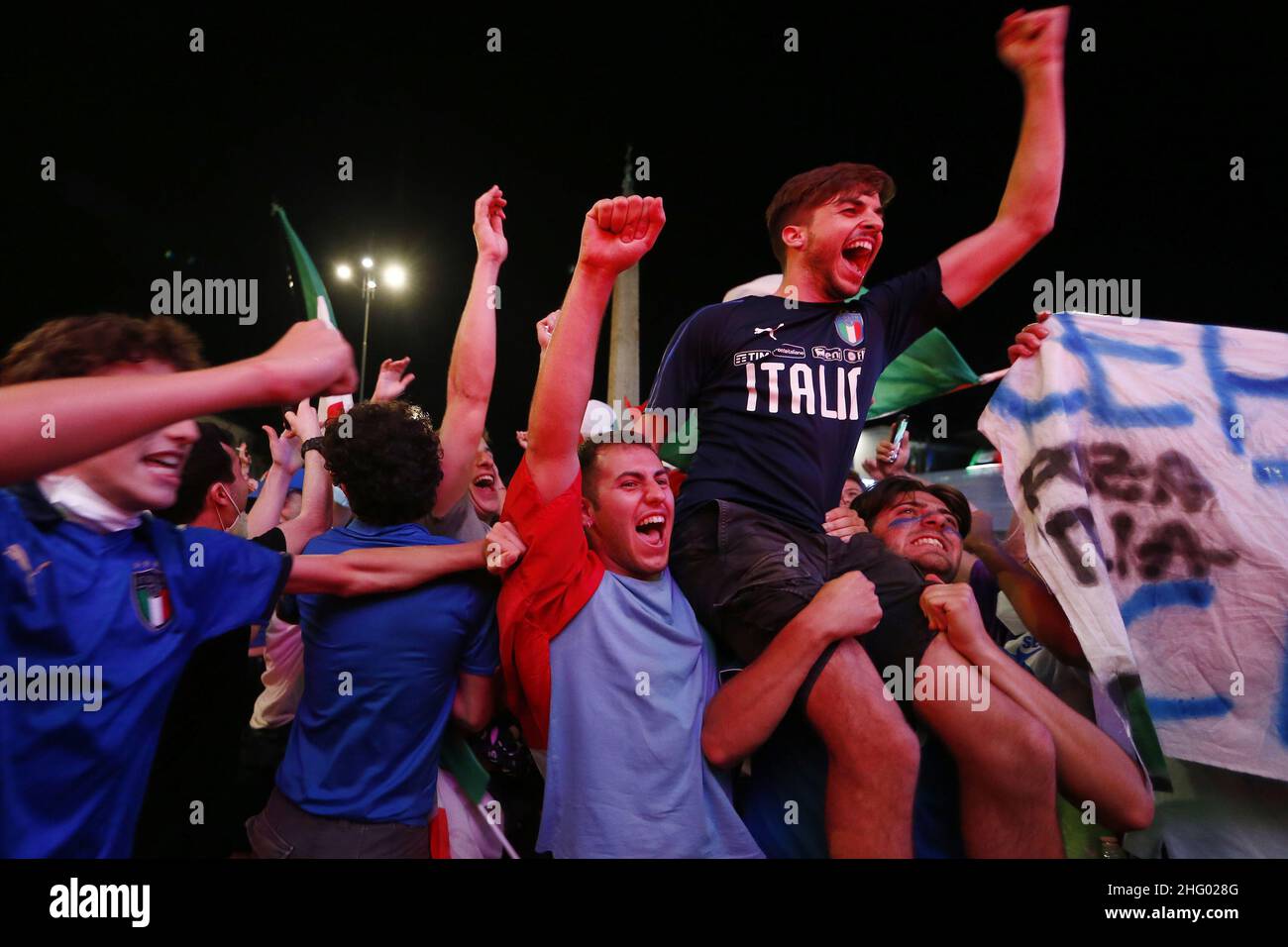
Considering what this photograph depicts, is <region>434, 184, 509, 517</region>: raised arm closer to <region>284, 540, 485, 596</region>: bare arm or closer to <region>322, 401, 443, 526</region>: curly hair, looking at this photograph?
<region>322, 401, 443, 526</region>: curly hair

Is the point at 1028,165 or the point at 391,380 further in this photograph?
the point at 391,380

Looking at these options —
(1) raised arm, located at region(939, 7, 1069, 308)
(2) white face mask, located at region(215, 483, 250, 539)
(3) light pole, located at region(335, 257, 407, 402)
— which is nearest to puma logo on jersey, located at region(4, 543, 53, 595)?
(2) white face mask, located at region(215, 483, 250, 539)

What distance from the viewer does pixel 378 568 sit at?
6.15 ft

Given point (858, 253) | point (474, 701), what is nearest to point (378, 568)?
point (474, 701)

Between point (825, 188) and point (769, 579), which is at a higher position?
point (825, 188)

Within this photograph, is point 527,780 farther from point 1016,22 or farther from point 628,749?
point 1016,22

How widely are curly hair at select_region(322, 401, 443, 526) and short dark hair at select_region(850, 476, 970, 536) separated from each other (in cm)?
141

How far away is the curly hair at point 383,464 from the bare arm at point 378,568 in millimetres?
126

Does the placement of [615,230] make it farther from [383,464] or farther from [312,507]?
[312,507]

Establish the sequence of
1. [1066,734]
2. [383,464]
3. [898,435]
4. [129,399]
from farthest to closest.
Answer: [898,435]
[383,464]
[1066,734]
[129,399]

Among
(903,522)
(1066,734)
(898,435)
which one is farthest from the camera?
(898,435)

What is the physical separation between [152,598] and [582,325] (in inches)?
42.2

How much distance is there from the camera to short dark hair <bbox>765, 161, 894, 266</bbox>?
90.7 inches

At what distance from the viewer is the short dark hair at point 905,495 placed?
254 cm
